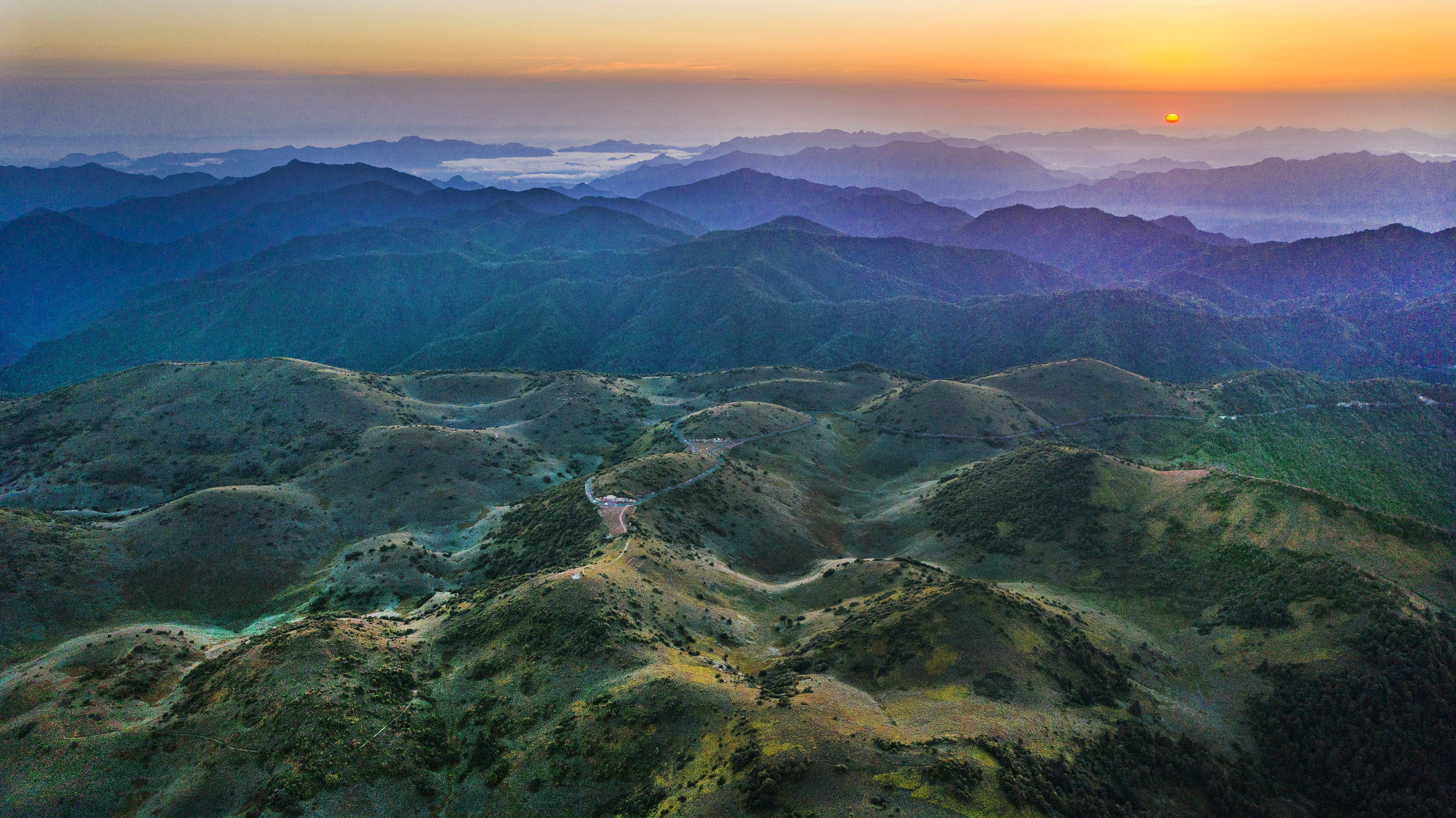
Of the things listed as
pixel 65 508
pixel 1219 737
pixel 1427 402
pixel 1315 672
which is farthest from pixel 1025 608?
pixel 1427 402

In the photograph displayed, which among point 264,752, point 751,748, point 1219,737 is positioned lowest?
point 1219,737

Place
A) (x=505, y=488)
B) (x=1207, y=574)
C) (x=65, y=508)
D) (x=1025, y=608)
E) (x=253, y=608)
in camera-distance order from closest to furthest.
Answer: (x=1025, y=608), (x=1207, y=574), (x=253, y=608), (x=65, y=508), (x=505, y=488)

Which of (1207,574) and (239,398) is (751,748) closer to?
(1207,574)

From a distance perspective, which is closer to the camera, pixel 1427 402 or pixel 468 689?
pixel 468 689

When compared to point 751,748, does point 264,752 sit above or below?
below

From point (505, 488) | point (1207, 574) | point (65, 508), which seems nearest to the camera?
point (1207, 574)

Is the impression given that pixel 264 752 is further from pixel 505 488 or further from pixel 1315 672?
pixel 1315 672

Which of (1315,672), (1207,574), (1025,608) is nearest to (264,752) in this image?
(1025,608)
